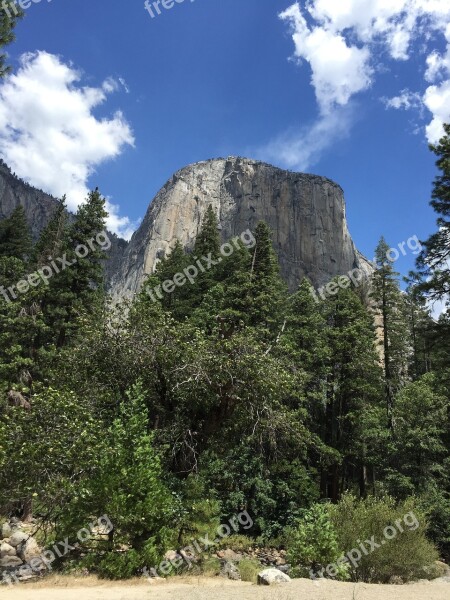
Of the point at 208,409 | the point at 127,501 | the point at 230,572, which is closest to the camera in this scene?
the point at 127,501

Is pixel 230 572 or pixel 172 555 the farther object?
pixel 172 555

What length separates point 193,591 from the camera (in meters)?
9.55

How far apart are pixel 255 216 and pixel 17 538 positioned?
317ft

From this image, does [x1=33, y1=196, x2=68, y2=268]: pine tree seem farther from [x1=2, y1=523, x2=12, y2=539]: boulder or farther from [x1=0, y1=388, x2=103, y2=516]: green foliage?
[x1=0, y1=388, x2=103, y2=516]: green foliage

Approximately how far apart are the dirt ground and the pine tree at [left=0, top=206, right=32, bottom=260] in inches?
1221

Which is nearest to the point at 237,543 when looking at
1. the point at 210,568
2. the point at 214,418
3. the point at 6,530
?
the point at 210,568

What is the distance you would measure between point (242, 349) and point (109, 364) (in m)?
4.90

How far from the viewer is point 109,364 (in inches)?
631

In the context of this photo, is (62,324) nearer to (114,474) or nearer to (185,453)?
(185,453)

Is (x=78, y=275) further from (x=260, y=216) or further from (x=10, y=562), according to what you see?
(x=260, y=216)

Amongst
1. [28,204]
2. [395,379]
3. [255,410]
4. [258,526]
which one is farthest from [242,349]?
[28,204]

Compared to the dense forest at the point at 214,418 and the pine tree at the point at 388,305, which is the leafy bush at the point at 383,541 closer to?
the dense forest at the point at 214,418

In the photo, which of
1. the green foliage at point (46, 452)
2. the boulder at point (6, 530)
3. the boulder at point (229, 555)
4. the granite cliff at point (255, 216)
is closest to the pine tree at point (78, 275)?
the boulder at point (6, 530)

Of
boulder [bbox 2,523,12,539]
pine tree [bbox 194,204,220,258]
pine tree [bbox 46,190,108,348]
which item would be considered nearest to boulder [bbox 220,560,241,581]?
boulder [bbox 2,523,12,539]
